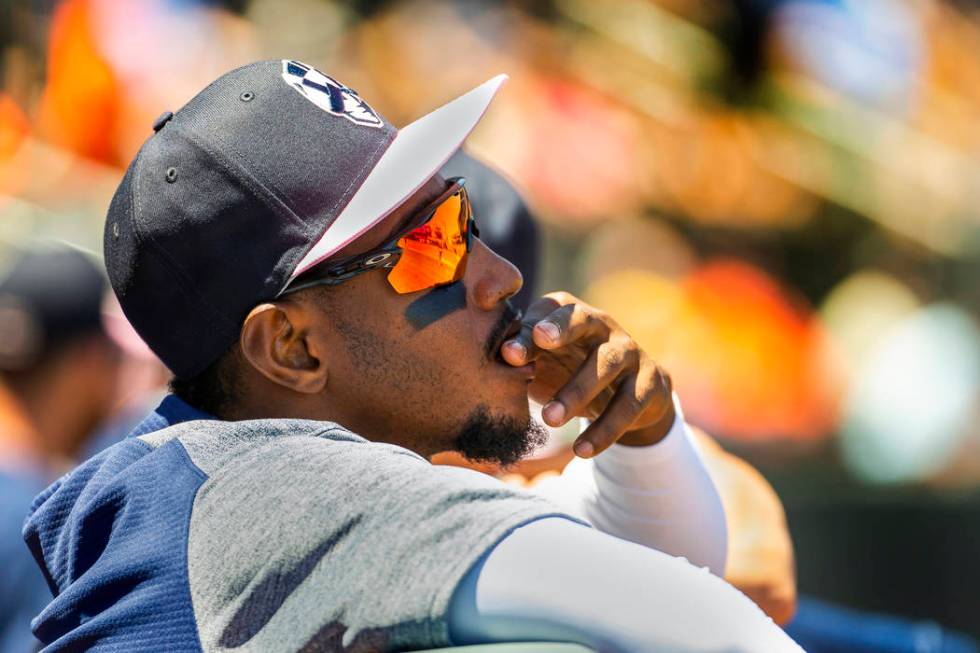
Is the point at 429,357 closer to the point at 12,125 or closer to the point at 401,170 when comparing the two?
the point at 401,170

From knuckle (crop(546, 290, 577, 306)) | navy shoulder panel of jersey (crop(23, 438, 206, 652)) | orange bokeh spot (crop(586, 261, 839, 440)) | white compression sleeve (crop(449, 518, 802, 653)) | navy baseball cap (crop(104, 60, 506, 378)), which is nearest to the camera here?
white compression sleeve (crop(449, 518, 802, 653))

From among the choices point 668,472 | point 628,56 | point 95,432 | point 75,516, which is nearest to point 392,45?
point 628,56

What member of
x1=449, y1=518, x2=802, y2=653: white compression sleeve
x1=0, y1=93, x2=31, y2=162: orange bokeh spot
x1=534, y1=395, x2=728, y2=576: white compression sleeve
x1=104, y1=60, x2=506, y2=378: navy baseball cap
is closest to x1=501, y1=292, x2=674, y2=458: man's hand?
x1=534, y1=395, x2=728, y2=576: white compression sleeve

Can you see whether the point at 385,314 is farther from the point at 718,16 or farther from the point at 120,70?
the point at 718,16

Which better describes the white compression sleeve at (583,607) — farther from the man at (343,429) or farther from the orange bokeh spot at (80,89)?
the orange bokeh spot at (80,89)

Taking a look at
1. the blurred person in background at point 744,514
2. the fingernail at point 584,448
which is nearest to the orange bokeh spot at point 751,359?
the blurred person in background at point 744,514

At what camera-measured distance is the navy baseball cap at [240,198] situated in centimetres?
175

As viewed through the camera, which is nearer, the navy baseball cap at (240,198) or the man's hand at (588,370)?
the navy baseball cap at (240,198)

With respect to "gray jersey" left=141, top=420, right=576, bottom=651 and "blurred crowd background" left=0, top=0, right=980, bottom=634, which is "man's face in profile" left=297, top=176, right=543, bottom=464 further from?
"blurred crowd background" left=0, top=0, right=980, bottom=634

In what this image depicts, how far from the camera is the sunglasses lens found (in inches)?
73.2

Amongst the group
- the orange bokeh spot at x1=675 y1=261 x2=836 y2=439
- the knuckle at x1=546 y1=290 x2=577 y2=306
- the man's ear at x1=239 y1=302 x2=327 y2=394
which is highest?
the knuckle at x1=546 y1=290 x2=577 y2=306

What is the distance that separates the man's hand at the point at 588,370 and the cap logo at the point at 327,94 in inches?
16.9

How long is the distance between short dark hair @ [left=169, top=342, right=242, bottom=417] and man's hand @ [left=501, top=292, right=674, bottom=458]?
0.43 m


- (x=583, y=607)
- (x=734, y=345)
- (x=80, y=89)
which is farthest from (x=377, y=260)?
(x=734, y=345)
